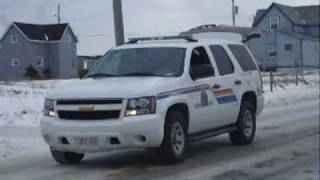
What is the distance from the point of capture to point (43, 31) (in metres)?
62.4

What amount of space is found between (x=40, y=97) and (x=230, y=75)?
398 inches

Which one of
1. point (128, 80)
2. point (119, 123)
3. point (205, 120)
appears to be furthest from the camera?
point (205, 120)

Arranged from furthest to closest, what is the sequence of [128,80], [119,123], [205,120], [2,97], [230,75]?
[2,97] < [230,75] < [205,120] < [128,80] < [119,123]

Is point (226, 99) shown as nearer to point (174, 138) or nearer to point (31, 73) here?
point (174, 138)

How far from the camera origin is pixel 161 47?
1181 cm

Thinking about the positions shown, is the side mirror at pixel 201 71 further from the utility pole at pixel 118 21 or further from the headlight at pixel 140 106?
the utility pole at pixel 118 21

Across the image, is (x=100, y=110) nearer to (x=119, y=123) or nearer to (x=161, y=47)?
(x=119, y=123)

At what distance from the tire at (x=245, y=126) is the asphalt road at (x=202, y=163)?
17 cm

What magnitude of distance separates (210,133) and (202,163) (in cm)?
94

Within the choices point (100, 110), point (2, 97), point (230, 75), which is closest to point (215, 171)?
point (100, 110)

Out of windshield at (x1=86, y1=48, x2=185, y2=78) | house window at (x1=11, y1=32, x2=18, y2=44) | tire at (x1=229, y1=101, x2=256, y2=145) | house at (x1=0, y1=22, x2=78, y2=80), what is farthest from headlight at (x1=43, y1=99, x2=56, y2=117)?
house window at (x1=11, y1=32, x2=18, y2=44)

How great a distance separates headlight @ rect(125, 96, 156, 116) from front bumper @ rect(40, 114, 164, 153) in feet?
0.22

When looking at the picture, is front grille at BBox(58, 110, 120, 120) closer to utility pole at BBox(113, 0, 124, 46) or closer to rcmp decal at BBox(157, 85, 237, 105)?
rcmp decal at BBox(157, 85, 237, 105)

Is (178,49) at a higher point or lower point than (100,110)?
higher
